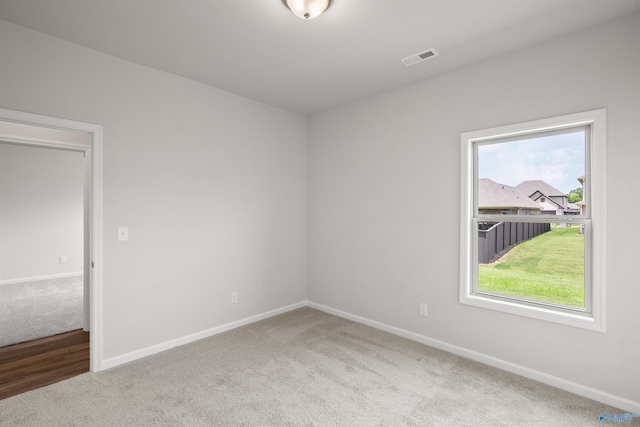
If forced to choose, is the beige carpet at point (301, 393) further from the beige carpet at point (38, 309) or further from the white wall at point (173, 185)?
the beige carpet at point (38, 309)

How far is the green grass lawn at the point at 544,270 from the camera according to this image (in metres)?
2.52

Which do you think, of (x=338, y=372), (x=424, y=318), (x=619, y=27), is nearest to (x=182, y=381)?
(x=338, y=372)

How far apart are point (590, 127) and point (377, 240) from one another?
2110 millimetres

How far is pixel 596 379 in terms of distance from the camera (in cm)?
229

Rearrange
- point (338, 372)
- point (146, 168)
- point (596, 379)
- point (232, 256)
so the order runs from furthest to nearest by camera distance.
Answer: point (232, 256) → point (146, 168) → point (338, 372) → point (596, 379)

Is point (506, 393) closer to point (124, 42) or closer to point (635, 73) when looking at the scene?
point (635, 73)

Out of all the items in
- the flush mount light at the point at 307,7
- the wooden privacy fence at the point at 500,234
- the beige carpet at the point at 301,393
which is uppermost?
the flush mount light at the point at 307,7

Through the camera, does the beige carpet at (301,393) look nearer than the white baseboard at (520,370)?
Yes

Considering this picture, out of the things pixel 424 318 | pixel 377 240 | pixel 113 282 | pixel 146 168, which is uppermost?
pixel 146 168

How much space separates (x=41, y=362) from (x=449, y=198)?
4055mm

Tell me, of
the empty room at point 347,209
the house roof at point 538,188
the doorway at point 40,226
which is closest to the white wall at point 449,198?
the empty room at point 347,209

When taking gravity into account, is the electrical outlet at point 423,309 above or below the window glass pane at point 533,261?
below

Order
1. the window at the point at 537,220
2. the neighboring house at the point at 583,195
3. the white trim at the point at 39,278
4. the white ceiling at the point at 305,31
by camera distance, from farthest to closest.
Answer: the white trim at the point at 39,278 → the neighboring house at the point at 583,195 → the window at the point at 537,220 → the white ceiling at the point at 305,31

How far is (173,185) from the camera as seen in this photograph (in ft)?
10.3
